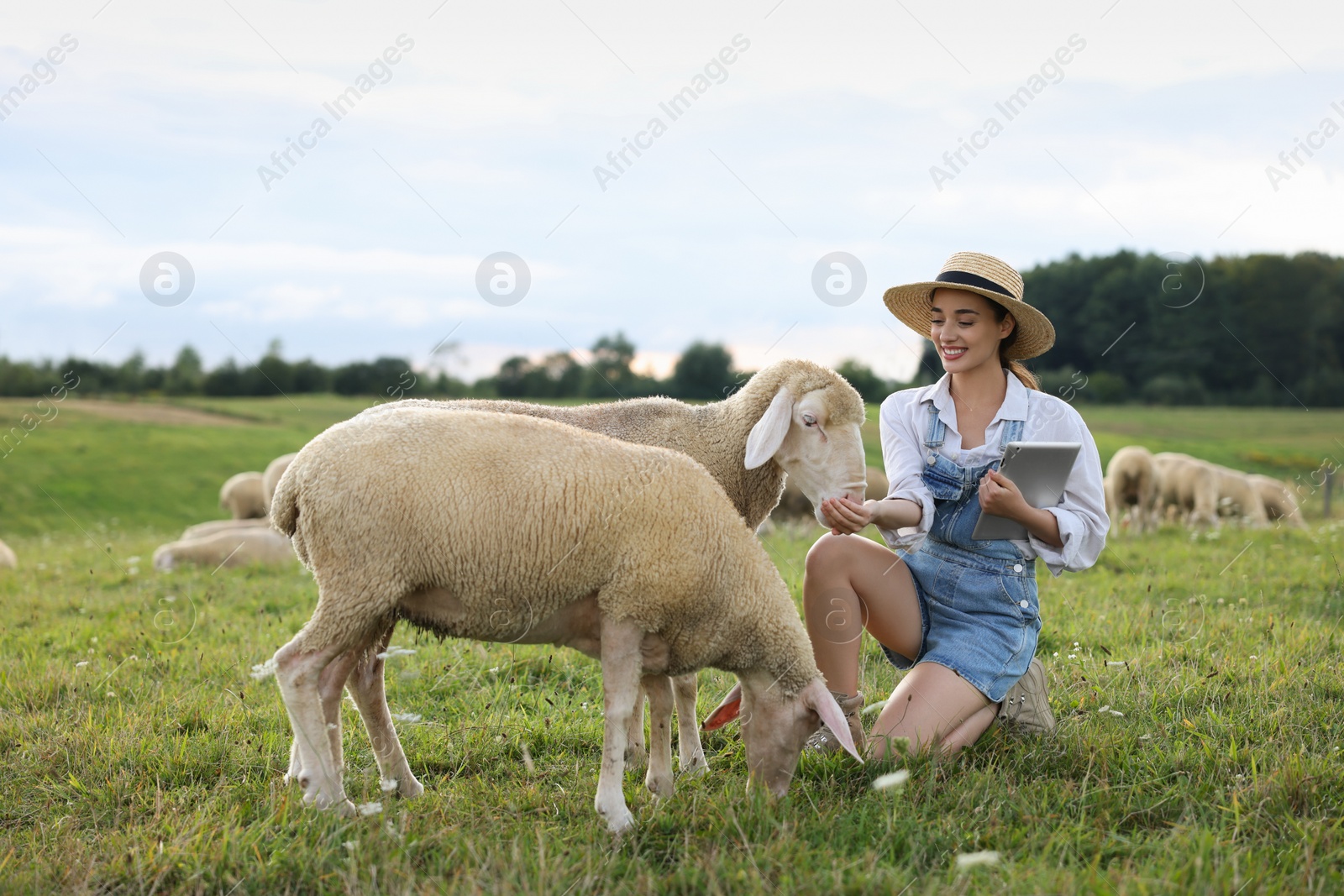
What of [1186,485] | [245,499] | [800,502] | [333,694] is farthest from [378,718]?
[1186,485]

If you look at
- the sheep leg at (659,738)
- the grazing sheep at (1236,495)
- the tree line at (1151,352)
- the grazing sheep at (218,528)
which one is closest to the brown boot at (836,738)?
the sheep leg at (659,738)

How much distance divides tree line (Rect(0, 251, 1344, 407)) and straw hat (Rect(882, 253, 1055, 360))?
37662mm

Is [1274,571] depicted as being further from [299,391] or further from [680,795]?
[299,391]

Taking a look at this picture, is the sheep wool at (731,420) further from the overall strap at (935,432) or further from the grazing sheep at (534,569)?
the grazing sheep at (534,569)

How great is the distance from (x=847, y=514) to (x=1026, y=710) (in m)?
1.05

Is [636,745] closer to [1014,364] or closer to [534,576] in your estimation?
[534,576]

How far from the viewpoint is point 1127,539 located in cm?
1059

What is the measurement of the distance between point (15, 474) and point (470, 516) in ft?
92.2

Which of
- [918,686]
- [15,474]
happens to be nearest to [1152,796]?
[918,686]

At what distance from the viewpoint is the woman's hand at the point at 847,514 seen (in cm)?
364

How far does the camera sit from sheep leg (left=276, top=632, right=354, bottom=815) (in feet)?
10.3

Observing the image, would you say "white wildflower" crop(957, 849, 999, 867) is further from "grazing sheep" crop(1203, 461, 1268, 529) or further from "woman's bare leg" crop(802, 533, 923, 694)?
"grazing sheep" crop(1203, 461, 1268, 529)

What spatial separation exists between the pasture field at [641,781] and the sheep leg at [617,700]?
8 centimetres

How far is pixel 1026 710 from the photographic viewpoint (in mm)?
3771
